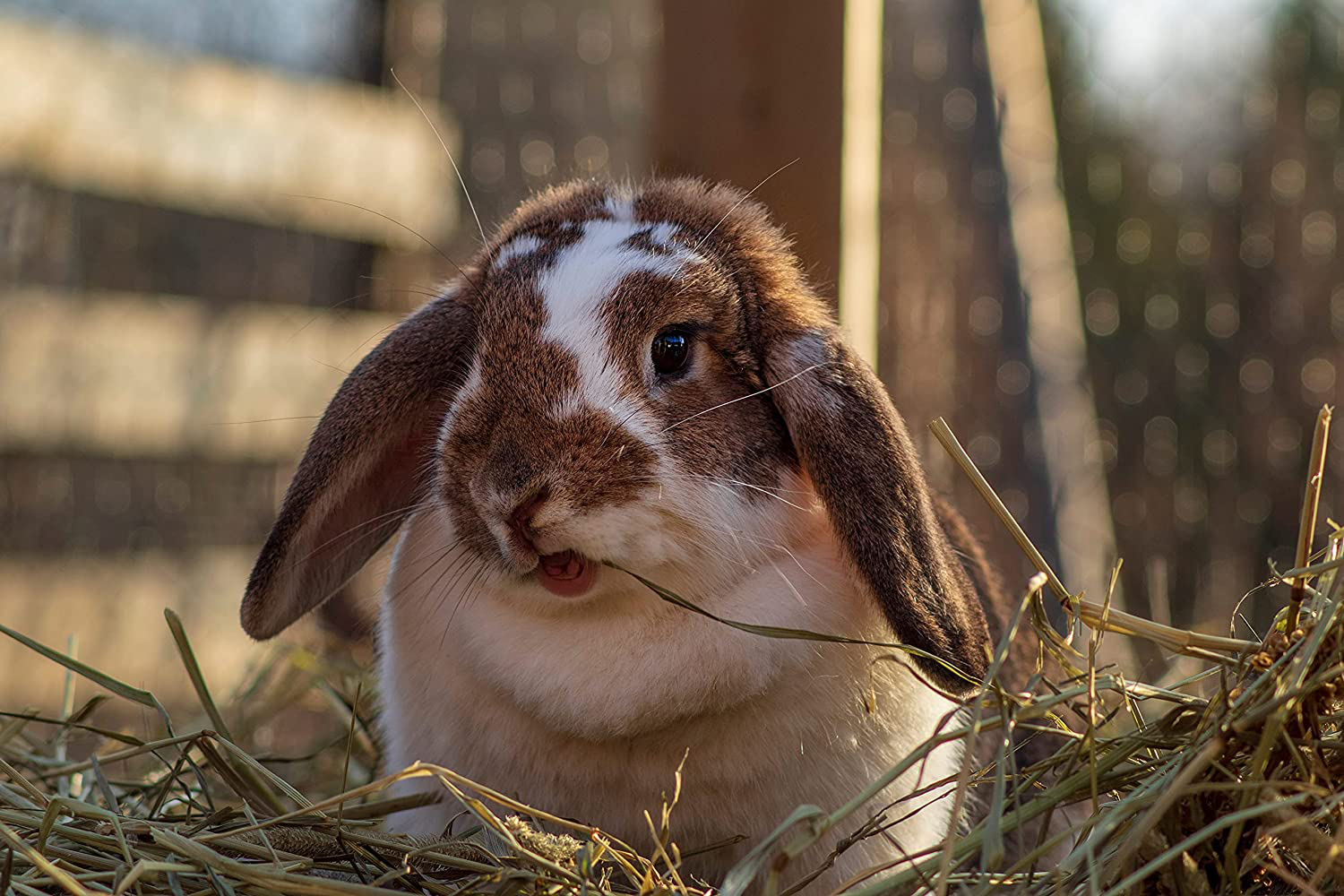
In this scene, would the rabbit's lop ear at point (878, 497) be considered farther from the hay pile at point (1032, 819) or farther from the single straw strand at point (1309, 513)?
the single straw strand at point (1309, 513)

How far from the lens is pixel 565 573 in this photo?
1577mm

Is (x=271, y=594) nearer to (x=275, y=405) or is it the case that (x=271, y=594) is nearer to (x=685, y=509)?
(x=685, y=509)

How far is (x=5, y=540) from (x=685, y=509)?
2376 mm

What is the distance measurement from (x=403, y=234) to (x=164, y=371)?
28.8 inches

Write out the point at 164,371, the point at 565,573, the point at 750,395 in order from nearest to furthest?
1. the point at 565,573
2. the point at 750,395
3. the point at 164,371

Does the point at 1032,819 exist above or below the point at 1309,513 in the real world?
below

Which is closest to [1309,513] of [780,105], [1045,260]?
[780,105]

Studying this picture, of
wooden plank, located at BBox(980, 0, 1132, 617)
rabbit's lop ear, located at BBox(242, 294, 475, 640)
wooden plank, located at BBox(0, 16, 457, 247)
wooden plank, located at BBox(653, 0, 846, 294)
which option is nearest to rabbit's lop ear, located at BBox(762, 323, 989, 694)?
rabbit's lop ear, located at BBox(242, 294, 475, 640)

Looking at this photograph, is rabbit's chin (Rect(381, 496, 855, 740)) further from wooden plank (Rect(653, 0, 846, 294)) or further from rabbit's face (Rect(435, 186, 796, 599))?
wooden plank (Rect(653, 0, 846, 294))

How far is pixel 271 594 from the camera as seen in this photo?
1.87m

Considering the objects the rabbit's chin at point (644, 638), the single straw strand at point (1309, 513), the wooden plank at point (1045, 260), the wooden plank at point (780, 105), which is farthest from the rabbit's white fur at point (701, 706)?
the wooden plank at point (1045, 260)

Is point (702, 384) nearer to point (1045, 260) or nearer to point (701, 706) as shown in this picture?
point (701, 706)

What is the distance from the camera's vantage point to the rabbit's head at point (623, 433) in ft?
5.13

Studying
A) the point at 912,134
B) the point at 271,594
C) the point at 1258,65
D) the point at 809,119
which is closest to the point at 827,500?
the point at 271,594
